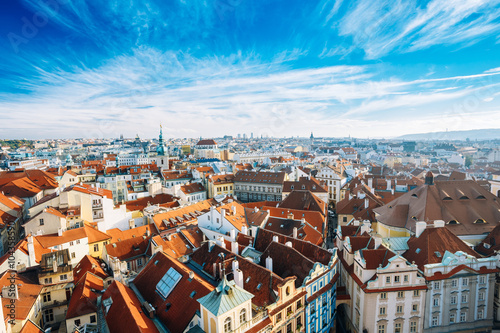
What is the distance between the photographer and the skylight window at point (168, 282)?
1021 inches

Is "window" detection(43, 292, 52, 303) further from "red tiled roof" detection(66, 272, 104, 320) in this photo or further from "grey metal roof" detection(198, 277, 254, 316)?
"grey metal roof" detection(198, 277, 254, 316)

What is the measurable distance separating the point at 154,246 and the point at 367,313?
28832 mm

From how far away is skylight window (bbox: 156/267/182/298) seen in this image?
2594cm

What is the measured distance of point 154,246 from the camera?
131 feet

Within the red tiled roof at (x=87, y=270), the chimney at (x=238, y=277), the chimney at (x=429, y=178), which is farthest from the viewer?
the chimney at (x=429, y=178)

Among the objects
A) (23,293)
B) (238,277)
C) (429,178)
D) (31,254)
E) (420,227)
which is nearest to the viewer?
(238,277)

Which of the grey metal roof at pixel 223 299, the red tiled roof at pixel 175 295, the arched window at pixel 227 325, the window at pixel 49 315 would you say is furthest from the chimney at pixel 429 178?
the window at pixel 49 315

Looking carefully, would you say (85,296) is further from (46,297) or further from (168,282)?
(168,282)

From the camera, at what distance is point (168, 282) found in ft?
87.3

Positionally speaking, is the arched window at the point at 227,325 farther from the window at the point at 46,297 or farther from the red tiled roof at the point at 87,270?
the window at the point at 46,297

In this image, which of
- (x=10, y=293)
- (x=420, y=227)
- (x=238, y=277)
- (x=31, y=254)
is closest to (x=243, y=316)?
(x=238, y=277)

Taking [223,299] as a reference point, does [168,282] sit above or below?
below

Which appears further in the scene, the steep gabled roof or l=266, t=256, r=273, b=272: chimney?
the steep gabled roof

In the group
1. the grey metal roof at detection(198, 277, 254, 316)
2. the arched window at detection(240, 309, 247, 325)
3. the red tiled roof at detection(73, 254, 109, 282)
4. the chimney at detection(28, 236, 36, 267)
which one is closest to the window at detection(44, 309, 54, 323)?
the red tiled roof at detection(73, 254, 109, 282)
